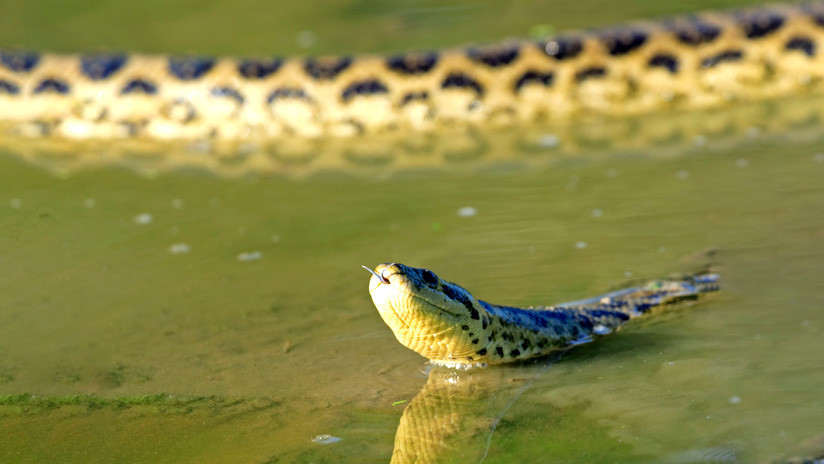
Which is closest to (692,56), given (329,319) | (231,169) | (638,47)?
(638,47)

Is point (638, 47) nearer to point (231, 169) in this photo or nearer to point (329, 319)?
point (231, 169)

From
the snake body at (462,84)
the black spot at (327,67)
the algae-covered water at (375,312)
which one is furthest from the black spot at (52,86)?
the black spot at (327,67)

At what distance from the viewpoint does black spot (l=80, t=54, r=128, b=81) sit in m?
9.62

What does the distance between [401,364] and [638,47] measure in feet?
17.8

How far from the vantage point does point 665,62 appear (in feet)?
30.3

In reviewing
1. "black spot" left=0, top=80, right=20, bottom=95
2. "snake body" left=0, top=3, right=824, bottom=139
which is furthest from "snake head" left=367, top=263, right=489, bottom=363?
"black spot" left=0, top=80, right=20, bottom=95

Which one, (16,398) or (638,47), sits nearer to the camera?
(16,398)

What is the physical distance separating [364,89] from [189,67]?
60.9 inches

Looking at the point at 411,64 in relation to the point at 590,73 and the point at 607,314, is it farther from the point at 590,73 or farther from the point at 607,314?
the point at 607,314

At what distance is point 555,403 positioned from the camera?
4105 millimetres

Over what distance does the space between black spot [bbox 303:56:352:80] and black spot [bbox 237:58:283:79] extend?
27 centimetres

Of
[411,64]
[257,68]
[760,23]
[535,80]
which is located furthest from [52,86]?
[760,23]

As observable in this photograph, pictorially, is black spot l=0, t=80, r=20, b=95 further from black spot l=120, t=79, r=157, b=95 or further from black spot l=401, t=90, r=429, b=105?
black spot l=401, t=90, r=429, b=105

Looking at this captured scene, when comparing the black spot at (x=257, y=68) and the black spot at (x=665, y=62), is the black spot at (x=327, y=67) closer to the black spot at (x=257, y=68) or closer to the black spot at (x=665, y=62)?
the black spot at (x=257, y=68)
